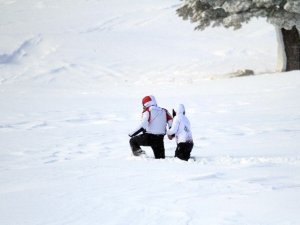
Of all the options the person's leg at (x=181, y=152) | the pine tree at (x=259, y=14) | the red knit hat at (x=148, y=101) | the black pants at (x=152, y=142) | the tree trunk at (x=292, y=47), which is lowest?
the person's leg at (x=181, y=152)

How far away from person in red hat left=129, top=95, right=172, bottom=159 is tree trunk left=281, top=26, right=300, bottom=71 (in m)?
16.1

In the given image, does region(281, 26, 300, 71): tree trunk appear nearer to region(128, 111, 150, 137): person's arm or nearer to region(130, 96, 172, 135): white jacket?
region(130, 96, 172, 135): white jacket

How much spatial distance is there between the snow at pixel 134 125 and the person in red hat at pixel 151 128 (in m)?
0.41

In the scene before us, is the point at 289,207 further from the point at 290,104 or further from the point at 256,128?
the point at 290,104

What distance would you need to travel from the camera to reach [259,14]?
2294 cm

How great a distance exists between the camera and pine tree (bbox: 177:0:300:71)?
73.4 ft

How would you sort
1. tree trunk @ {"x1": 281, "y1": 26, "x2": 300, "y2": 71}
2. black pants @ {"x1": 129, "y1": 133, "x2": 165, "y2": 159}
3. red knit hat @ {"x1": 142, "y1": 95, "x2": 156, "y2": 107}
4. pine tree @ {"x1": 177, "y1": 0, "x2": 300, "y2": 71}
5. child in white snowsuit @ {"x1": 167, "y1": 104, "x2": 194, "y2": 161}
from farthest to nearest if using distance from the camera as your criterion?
tree trunk @ {"x1": 281, "y1": 26, "x2": 300, "y2": 71}
pine tree @ {"x1": 177, "y1": 0, "x2": 300, "y2": 71}
black pants @ {"x1": 129, "y1": 133, "x2": 165, "y2": 159}
red knit hat @ {"x1": 142, "y1": 95, "x2": 156, "y2": 107}
child in white snowsuit @ {"x1": 167, "y1": 104, "x2": 194, "y2": 161}

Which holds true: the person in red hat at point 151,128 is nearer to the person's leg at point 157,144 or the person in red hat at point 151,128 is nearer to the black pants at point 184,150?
the person's leg at point 157,144

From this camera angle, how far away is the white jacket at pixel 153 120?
33.3ft

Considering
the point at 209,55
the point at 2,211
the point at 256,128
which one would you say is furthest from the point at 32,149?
the point at 209,55

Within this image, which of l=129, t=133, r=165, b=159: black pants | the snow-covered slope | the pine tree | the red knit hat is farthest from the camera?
the snow-covered slope

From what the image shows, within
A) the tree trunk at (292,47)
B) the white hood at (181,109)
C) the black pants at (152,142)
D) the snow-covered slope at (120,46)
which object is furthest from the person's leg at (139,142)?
the snow-covered slope at (120,46)

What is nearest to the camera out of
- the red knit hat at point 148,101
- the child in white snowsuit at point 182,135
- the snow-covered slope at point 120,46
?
the child in white snowsuit at point 182,135

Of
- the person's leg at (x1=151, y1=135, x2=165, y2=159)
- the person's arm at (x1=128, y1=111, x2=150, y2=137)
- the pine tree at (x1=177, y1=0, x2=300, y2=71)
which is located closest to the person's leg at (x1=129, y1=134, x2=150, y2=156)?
the person's leg at (x1=151, y1=135, x2=165, y2=159)
